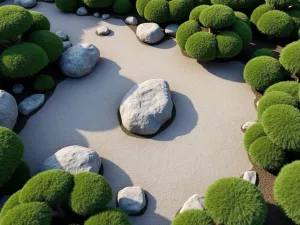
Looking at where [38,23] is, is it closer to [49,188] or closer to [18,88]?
[18,88]

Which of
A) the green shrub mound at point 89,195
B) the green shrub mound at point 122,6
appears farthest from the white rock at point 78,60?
the green shrub mound at point 89,195

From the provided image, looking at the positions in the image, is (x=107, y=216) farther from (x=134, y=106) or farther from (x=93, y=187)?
(x=134, y=106)

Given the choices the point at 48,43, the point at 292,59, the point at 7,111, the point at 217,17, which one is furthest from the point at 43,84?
the point at 292,59

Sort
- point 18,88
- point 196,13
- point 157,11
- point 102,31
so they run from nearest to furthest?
point 18,88 < point 196,13 < point 157,11 < point 102,31

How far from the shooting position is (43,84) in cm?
1219

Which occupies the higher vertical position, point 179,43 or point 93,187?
point 179,43

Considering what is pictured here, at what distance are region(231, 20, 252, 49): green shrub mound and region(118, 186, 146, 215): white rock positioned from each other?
7182 mm

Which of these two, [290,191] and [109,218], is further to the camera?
[290,191]

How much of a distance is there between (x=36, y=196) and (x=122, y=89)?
5.59 metres

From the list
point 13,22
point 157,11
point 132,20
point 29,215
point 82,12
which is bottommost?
point 29,215

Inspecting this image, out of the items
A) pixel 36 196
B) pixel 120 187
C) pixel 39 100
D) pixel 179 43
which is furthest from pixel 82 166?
pixel 179 43

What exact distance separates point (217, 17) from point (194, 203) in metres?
6.96

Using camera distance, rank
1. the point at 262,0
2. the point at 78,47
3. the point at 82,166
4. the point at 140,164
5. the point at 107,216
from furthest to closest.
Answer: the point at 262,0, the point at 78,47, the point at 140,164, the point at 82,166, the point at 107,216

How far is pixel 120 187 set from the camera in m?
9.43
